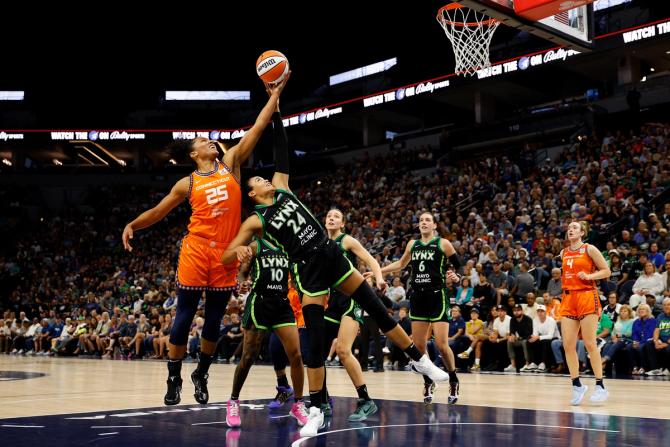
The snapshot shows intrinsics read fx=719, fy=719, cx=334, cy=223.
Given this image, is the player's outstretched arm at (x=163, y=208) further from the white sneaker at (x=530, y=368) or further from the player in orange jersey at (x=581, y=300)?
the white sneaker at (x=530, y=368)

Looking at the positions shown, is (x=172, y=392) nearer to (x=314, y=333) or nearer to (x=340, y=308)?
(x=314, y=333)

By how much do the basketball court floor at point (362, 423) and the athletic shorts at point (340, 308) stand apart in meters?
0.90

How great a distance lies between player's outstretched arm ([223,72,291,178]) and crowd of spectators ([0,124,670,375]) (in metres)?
7.83

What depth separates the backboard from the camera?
853 cm

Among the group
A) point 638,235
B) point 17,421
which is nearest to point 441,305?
point 17,421

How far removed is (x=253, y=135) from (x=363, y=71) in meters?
27.5

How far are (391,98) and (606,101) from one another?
802 cm

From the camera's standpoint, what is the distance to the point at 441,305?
802 cm

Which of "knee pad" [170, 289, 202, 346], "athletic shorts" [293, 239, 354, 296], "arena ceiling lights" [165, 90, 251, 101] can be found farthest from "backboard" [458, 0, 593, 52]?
"arena ceiling lights" [165, 90, 251, 101]

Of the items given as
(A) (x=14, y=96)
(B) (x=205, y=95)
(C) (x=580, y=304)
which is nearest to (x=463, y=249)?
(C) (x=580, y=304)

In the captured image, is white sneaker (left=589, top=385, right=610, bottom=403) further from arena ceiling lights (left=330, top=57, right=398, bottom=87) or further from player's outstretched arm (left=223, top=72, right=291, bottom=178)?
arena ceiling lights (left=330, top=57, right=398, bottom=87)

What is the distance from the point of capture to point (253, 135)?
→ 582 centimetres

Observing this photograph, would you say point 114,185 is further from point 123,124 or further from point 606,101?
point 606,101

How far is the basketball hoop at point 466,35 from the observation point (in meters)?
10.9
